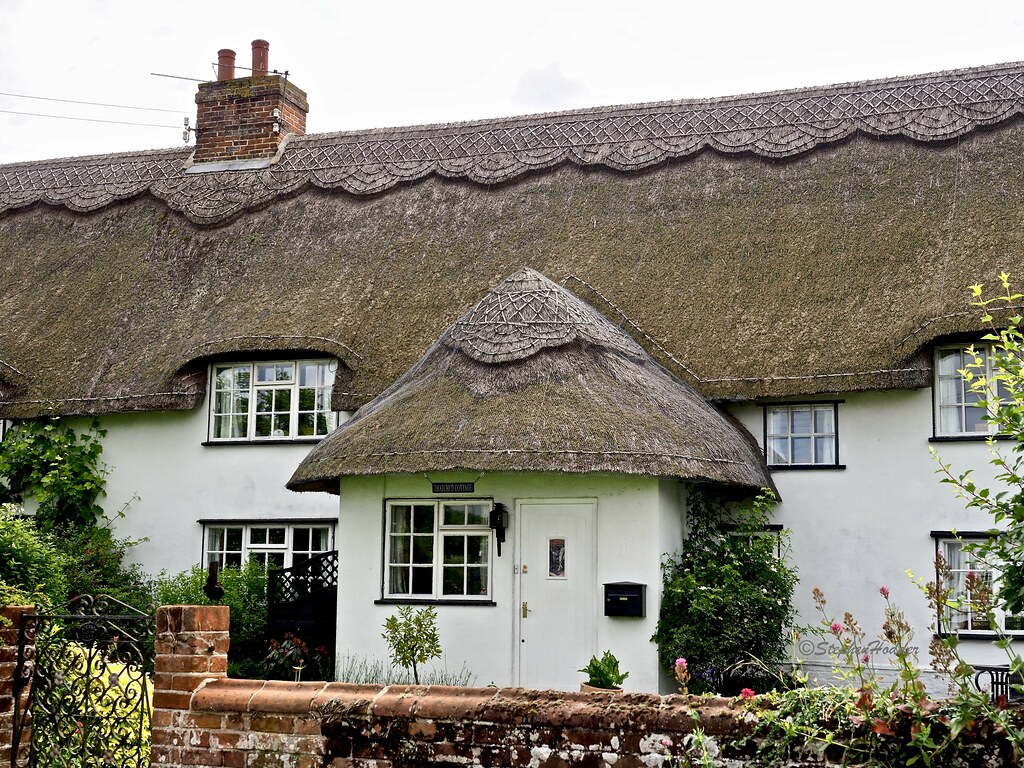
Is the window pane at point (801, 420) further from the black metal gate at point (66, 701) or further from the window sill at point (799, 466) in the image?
the black metal gate at point (66, 701)

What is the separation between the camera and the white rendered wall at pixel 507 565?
12.8 m

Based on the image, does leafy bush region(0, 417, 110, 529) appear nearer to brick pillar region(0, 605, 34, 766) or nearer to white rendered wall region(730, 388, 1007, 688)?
white rendered wall region(730, 388, 1007, 688)

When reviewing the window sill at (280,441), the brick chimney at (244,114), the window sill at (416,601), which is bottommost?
the window sill at (416,601)

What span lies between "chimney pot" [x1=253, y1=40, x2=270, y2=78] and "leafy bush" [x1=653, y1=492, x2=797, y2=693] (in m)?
12.1

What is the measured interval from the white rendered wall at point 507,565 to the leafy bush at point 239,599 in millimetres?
1890

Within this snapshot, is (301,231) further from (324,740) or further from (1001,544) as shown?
(1001,544)

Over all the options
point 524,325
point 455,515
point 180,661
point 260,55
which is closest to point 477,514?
point 455,515

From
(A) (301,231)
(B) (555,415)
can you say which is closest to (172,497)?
(A) (301,231)

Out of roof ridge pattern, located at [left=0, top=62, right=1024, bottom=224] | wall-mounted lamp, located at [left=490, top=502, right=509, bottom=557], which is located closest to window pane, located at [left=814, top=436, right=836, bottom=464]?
wall-mounted lamp, located at [left=490, top=502, right=509, bottom=557]

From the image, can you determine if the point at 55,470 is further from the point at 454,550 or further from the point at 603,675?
the point at 603,675

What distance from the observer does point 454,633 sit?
13258 millimetres

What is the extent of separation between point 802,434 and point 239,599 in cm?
735

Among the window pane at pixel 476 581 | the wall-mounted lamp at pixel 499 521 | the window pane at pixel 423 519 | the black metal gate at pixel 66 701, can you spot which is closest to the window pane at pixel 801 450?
Result: the wall-mounted lamp at pixel 499 521

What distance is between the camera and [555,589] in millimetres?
13078
